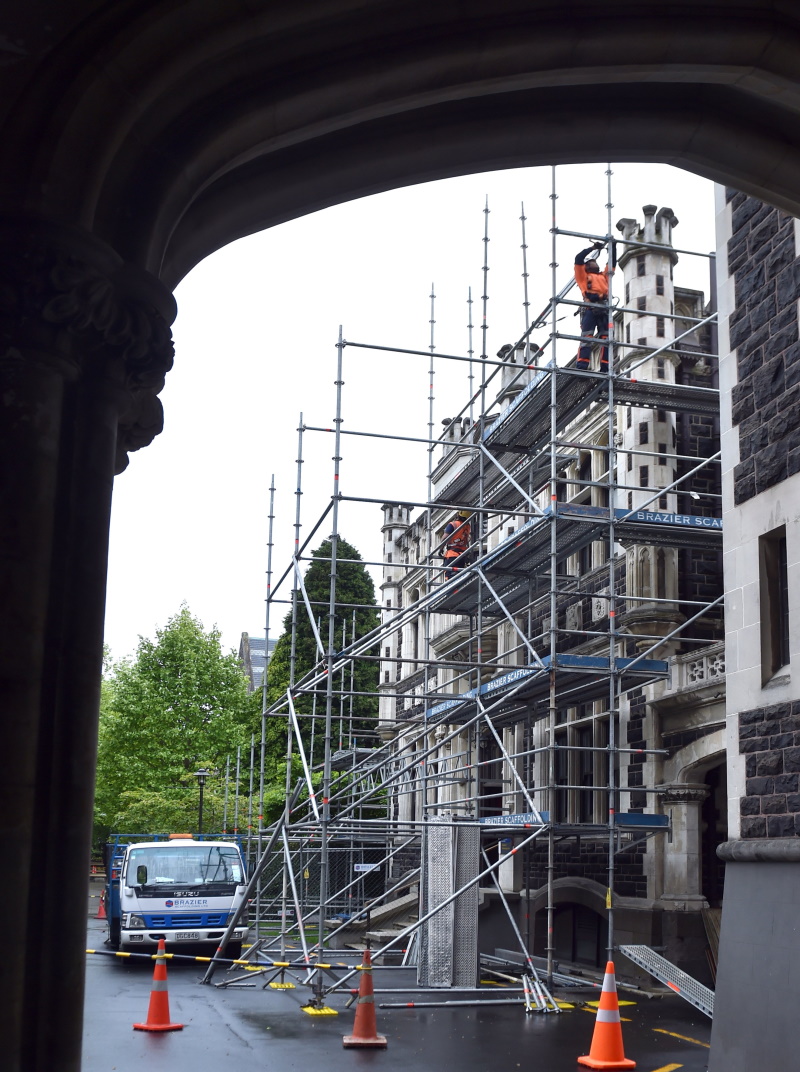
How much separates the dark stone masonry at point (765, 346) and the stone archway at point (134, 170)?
4386 mm

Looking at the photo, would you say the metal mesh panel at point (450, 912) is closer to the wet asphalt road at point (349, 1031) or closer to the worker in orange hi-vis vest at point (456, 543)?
the wet asphalt road at point (349, 1031)

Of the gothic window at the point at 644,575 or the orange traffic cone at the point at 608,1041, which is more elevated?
the gothic window at the point at 644,575

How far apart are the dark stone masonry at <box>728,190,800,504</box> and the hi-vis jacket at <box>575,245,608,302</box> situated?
5.83 meters

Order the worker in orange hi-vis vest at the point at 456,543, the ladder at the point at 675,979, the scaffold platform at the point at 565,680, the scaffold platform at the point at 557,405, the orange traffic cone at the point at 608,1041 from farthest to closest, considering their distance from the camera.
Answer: the worker in orange hi-vis vest at the point at 456,543 < the scaffold platform at the point at 557,405 < the scaffold platform at the point at 565,680 < the ladder at the point at 675,979 < the orange traffic cone at the point at 608,1041

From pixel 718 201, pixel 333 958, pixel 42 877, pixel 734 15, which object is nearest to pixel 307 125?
pixel 734 15

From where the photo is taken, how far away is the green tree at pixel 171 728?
44.9m

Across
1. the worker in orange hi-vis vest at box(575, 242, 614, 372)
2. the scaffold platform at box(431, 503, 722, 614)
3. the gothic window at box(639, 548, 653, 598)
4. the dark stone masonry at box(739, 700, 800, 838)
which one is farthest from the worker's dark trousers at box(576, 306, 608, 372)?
the dark stone masonry at box(739, 700, 800, 838)

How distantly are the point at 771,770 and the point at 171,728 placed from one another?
1562 inches

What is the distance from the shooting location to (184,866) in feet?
73.7

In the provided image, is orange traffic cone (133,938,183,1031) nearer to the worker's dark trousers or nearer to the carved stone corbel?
the carved stone corbel

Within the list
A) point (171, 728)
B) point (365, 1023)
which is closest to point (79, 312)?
point (365, 1023)

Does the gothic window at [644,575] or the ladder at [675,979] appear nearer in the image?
the ladder at [675,979]

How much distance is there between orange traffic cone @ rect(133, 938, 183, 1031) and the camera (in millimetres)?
12906

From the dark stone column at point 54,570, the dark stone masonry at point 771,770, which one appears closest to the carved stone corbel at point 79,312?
the dark stone column at point 54,570
